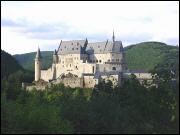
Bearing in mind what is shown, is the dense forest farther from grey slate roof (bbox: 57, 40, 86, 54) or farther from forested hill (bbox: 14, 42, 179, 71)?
forested hill (bbox: 14, 42, 179, 71)

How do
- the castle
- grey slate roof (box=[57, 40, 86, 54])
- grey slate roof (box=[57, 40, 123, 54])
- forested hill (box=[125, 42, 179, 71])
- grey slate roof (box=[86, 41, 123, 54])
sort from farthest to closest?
forested hill (box=[125, 42, 179, 71]) < grey slate roof (box=[57, 40, 86, 54]) < grey slate roof (box=[57, 40, 123, 54]) < grey slate roof (box=[86, 41, 123, 54]) < the castle

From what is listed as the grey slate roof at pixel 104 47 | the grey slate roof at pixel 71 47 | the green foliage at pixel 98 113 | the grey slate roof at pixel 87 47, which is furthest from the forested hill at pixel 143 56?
the green foliage at pixel 98 113

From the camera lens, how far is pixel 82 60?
92.6 meters

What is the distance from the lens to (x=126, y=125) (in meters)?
36.5

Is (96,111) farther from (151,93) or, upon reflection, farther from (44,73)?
(44,73)

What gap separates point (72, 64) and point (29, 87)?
15826mm

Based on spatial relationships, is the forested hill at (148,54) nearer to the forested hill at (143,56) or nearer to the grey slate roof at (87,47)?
the forested hill at (143,56)

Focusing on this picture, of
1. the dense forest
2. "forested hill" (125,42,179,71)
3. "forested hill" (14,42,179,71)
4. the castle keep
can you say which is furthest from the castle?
the dense forest

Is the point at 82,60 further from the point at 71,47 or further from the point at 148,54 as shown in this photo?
the point at 148,54

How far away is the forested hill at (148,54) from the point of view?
130 metres

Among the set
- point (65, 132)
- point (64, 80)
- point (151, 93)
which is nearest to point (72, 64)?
point (64, 80)

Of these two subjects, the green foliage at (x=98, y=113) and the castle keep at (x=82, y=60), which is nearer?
the green foliage at (x=98, y=113)

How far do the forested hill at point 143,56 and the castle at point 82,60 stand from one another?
101 feet

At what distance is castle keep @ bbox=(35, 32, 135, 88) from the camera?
291ft
